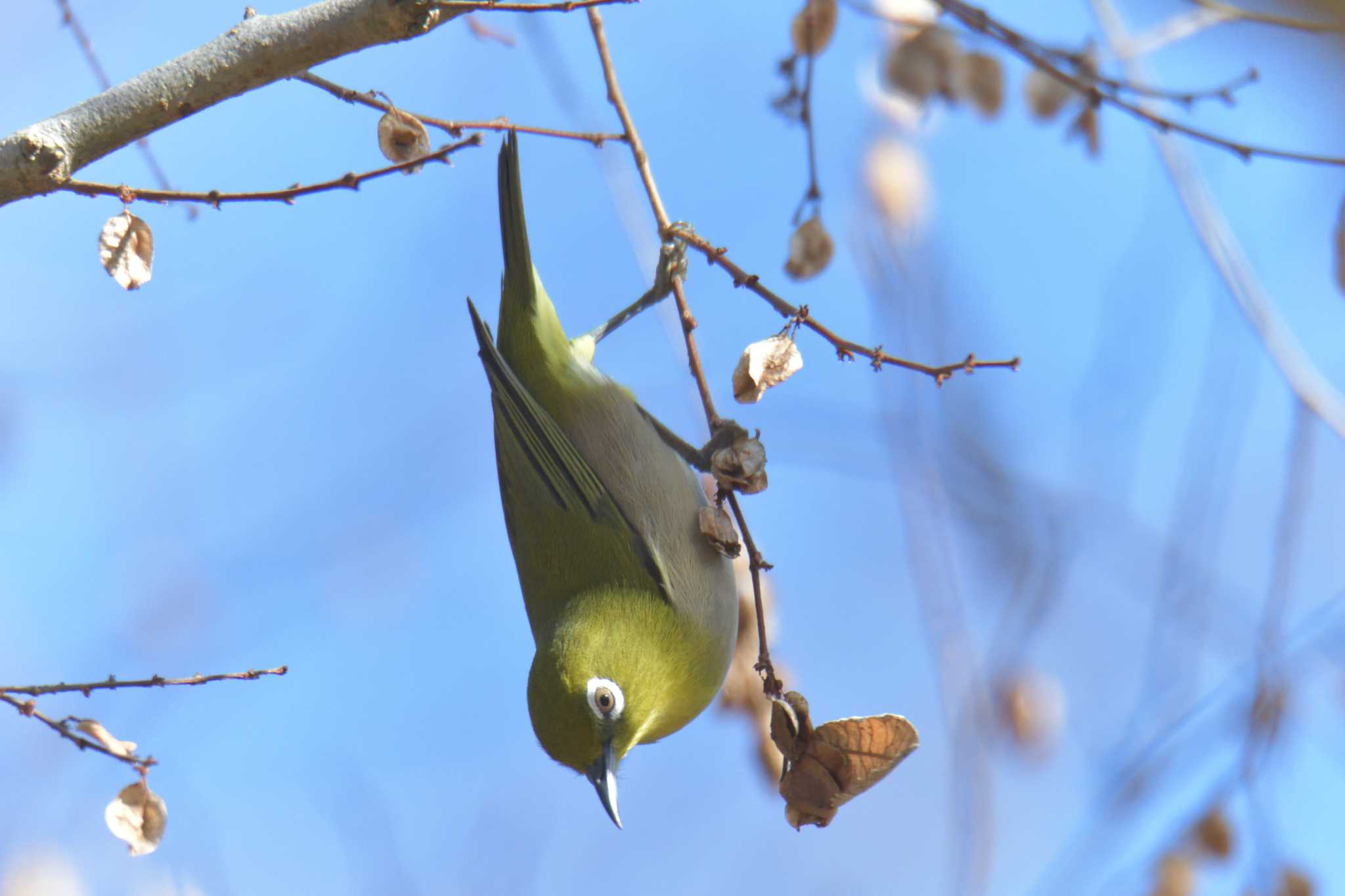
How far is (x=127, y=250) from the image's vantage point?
2445 mm

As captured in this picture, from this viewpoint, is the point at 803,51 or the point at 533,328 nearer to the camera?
the point at 803,51

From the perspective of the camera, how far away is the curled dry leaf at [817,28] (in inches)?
122

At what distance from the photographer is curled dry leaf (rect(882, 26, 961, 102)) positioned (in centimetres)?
362

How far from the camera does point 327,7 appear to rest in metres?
2.28

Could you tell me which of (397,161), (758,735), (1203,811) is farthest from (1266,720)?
(397,161)

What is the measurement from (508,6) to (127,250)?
1.01 metres

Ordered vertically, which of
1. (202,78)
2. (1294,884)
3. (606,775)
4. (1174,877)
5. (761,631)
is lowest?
(1174,877)

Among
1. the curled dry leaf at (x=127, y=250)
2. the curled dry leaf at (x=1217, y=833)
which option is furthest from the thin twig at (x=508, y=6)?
the curled dry leaf at (x=1217, y=833)

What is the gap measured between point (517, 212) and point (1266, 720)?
313 centimetres

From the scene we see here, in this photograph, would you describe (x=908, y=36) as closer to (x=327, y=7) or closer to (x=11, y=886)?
(x=327, y=7)

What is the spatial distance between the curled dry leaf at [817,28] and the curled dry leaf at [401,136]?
1120 millimetres

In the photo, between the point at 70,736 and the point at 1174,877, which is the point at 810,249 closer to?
the point at 70,736

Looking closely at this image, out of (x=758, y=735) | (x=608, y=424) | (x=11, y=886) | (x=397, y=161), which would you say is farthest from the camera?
(x=11, y=886)

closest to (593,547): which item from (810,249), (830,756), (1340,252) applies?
(810,249)
